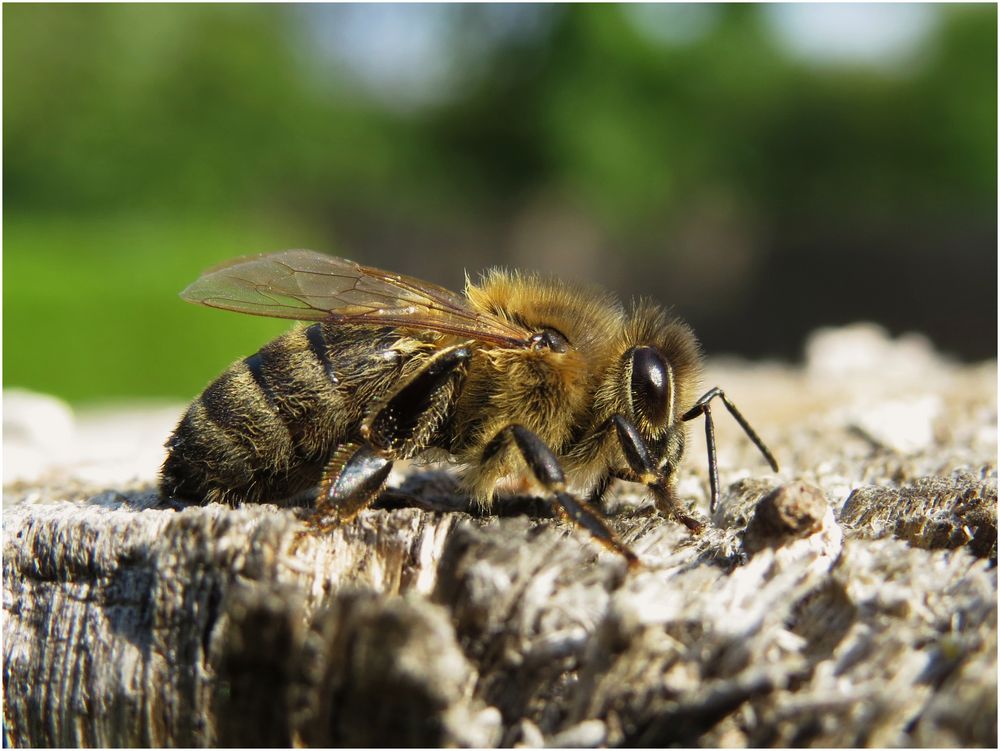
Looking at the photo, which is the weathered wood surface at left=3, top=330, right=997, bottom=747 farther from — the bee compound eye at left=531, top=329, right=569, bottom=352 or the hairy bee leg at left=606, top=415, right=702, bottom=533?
the bee compound eye at left=531, top=329, right=569, bottom=352

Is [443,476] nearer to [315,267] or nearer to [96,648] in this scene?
[315,267]

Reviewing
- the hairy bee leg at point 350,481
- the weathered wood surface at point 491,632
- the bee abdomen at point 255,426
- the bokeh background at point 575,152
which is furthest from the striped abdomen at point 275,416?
the bokeh background at point 575,152

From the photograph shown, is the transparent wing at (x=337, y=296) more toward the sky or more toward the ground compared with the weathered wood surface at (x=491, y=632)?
more toward the sky

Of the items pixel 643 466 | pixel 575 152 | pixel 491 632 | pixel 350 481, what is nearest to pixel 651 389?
pixel 643 466

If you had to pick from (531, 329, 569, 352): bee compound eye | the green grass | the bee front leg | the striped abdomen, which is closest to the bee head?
(531, 329, 569, 352): bee compound eye

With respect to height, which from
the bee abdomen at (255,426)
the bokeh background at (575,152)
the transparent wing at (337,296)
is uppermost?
the bokeh background at (575,152)

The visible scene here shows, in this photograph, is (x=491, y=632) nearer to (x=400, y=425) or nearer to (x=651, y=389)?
(x=400, y=425)

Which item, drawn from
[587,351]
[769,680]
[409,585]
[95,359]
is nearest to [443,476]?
[587,351]

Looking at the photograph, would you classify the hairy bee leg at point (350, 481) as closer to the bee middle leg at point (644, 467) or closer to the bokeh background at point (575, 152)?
the bee middle leg at point (644, 467)
